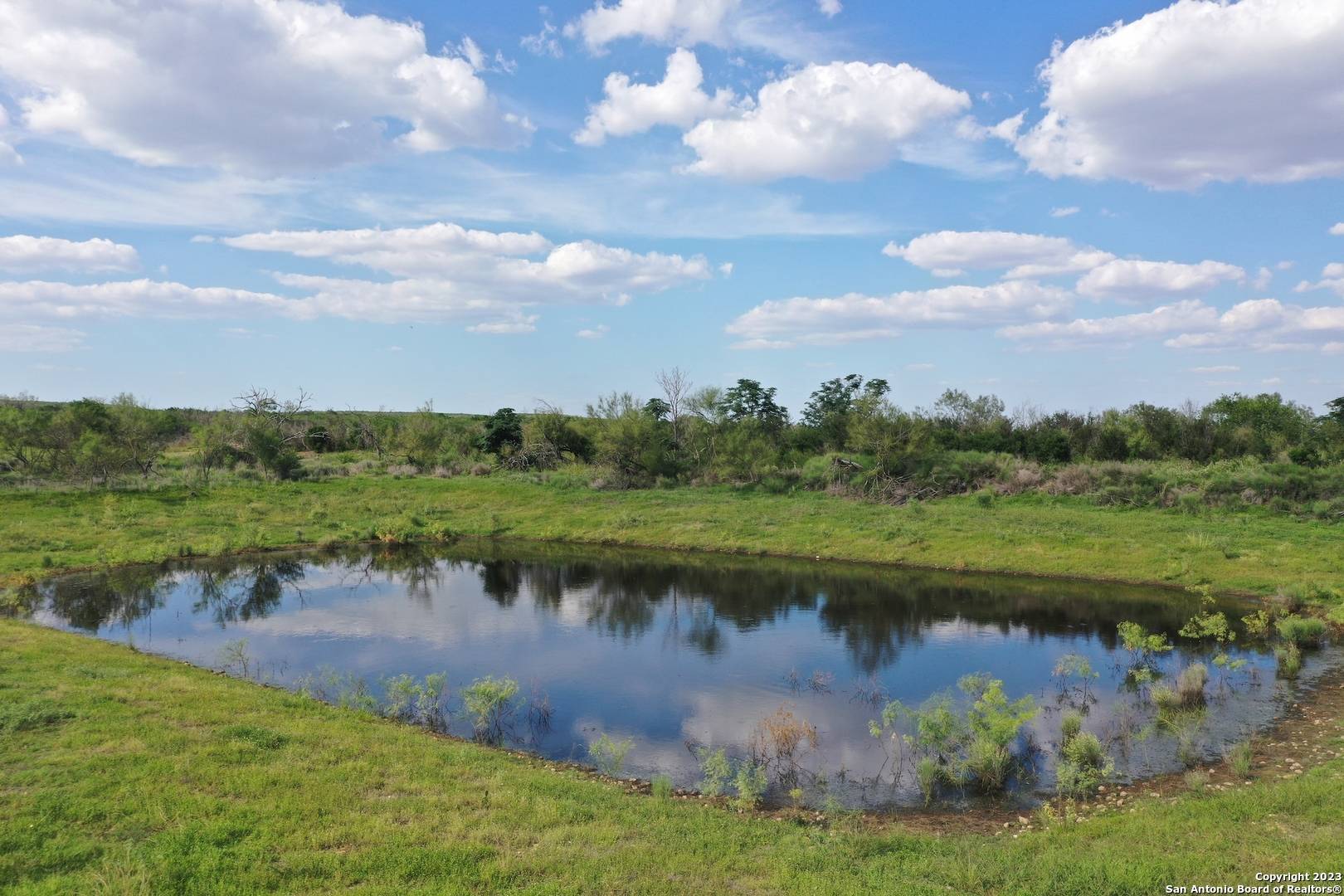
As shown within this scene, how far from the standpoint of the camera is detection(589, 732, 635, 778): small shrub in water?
1268 cm

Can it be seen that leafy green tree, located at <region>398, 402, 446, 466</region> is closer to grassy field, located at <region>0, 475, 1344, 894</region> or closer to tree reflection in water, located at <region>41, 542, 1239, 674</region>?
tree reflection in water, located at <region>41, 542, 1239, 674</region>

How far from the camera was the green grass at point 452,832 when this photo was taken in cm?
760

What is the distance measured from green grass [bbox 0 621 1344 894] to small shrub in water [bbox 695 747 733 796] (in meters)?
0.97

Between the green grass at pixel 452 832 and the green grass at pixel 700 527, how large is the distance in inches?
732

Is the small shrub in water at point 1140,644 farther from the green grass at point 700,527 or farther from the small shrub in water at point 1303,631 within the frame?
the green grass at point 700,527

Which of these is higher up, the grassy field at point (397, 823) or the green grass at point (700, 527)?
the green grass at point (700, 527)

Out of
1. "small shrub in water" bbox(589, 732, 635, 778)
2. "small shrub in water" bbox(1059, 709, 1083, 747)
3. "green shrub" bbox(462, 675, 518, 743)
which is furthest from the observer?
"green shrub" bbox(462, 675, 518, 743)

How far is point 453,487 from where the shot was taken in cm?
4891

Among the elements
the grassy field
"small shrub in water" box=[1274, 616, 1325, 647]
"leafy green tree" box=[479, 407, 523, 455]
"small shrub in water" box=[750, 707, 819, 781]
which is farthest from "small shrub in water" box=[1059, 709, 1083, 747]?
"leafy green tree" box=[479, 407, 523, 455]

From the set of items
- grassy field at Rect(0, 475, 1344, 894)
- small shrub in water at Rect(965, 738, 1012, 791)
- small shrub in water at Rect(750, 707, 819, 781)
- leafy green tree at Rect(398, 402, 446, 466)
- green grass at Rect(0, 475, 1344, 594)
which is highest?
leafy green tree at Rect(398, 402, 446, 466)

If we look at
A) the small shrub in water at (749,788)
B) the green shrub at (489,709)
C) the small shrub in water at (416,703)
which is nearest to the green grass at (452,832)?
the small shrub in water at (749,788)

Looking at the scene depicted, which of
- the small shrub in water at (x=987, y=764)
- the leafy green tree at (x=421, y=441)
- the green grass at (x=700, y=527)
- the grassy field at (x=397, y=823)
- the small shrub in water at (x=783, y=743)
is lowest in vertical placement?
the small shrub in water at (x=783, y=743)

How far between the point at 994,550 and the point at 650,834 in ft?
83.4

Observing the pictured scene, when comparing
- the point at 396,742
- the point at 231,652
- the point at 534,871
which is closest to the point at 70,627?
the point at 231,652
